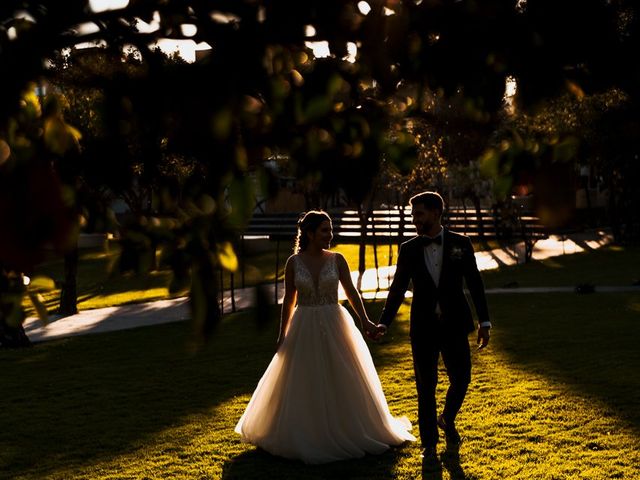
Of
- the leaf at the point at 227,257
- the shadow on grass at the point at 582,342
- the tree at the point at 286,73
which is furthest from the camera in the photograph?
the shadow on grass at the point at 582,342

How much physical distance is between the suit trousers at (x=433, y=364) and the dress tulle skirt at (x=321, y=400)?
1.63 ft

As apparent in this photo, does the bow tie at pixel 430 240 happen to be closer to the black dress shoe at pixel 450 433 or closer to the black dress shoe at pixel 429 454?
the black dress shoe at pixel 450 433

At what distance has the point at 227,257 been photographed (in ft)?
7.40

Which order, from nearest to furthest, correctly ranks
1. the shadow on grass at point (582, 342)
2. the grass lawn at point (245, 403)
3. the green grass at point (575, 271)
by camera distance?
the grass lawn at point (245, 403) → the shadow on grass at point (582, 342) → the green grass at point (575, 271)

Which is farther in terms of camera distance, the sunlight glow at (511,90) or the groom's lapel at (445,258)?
the groom's lapel at (445,258)

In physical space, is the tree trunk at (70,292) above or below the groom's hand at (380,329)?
below

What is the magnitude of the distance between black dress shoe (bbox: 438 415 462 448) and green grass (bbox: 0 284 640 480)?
3.5 inches

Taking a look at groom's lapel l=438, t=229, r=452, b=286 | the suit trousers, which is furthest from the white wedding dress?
groom's lapel l=438, t=229, r=452, b=286

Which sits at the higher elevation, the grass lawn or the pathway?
the pathway

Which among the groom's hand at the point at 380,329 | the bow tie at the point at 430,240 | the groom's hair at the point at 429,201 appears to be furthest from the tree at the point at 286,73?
the groom's hand at the point at 380,329

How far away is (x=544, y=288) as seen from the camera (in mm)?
22547

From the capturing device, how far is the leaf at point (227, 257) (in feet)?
7.40

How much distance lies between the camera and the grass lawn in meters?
8.59

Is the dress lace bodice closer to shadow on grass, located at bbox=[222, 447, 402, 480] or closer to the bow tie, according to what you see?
the bow tie
